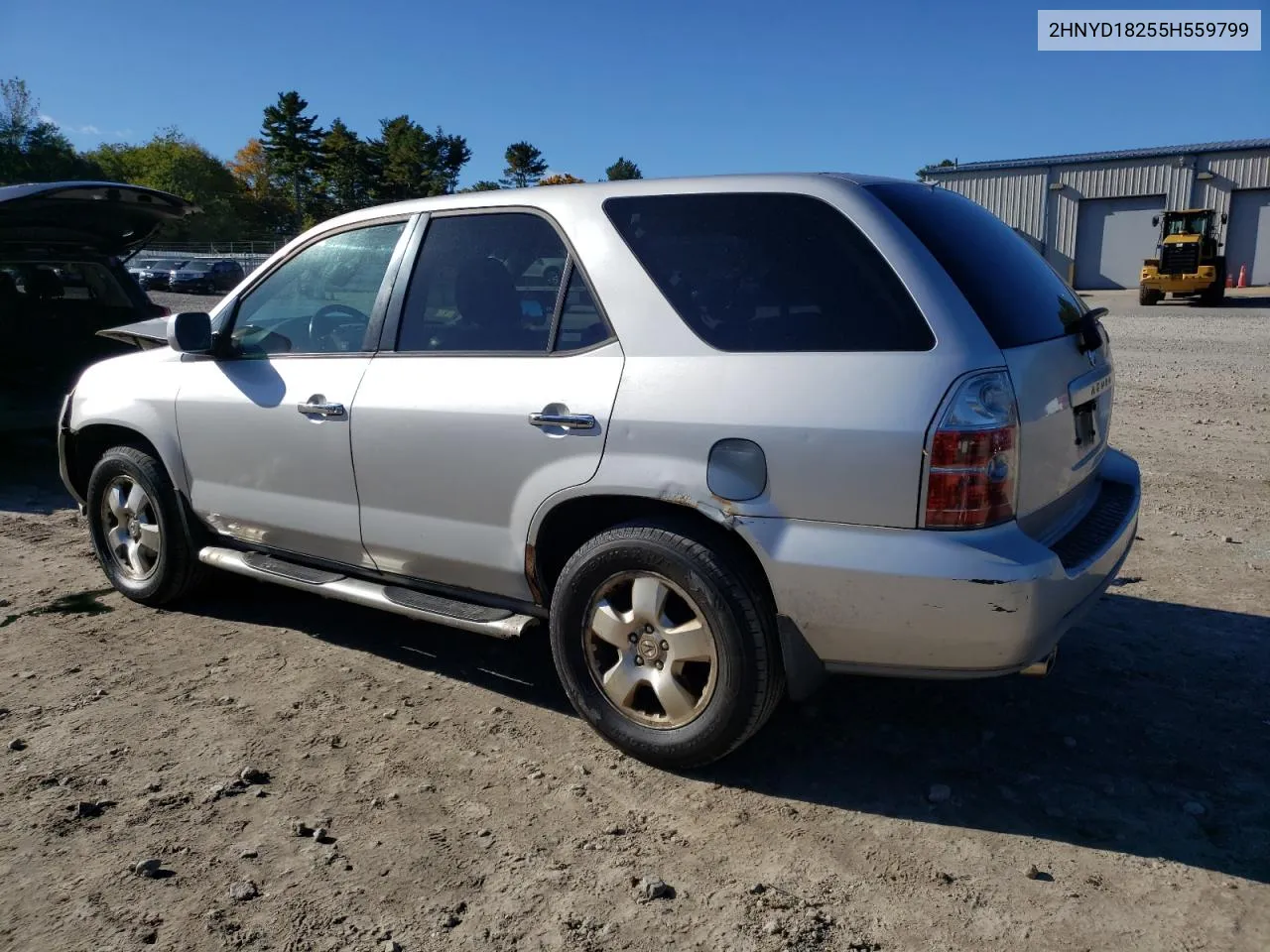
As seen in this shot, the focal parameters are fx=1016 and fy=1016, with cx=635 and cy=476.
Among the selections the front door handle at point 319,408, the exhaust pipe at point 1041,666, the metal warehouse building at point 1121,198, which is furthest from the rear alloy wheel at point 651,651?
the metal warehouse building at point 1121,198

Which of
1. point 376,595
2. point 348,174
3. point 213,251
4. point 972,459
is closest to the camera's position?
point 972,459

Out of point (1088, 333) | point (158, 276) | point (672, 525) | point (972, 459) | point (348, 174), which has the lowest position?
point (672, 525)

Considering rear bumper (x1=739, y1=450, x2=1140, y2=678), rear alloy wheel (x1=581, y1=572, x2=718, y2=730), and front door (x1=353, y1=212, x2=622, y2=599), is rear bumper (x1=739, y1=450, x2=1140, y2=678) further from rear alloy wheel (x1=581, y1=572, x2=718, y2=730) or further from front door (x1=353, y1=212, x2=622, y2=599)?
front door (x1=353, y1=212, x2=622, y2=599)

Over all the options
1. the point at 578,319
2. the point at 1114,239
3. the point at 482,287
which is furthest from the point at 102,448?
the point at 1114,239

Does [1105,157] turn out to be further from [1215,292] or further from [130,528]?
[130,528]

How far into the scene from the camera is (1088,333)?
3.57 m

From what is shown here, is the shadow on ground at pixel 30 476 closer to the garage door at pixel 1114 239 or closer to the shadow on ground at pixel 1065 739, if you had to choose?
the shadow on ground at pixel 1065 739

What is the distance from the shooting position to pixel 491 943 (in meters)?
2.56

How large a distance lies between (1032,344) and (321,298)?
2.88m

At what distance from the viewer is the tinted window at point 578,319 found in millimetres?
3426

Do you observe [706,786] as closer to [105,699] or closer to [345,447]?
[345,447]

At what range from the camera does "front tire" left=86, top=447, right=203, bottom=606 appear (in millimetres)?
4738

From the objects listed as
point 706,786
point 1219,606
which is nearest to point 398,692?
point 706,786

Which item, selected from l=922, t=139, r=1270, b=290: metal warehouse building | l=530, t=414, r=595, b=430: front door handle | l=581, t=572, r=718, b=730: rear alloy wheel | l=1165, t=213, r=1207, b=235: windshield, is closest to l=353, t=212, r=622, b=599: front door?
l=530, t=414, r=595, b=430: front door handle
